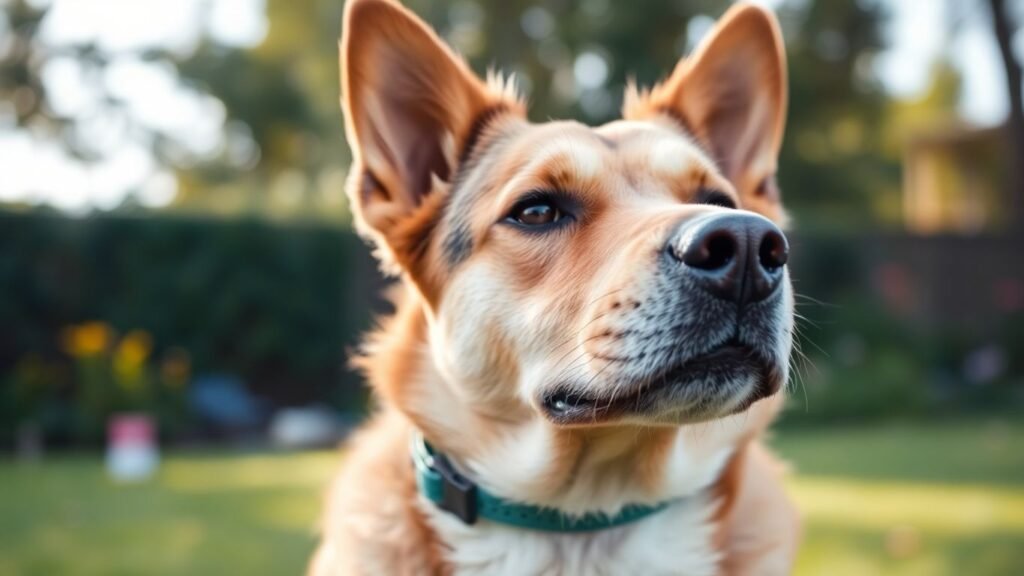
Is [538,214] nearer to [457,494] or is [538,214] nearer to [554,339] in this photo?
[554,339]

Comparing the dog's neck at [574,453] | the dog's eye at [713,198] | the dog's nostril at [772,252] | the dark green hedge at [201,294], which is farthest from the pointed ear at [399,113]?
the dark green hedge at [201,294]

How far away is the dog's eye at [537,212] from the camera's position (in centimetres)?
281

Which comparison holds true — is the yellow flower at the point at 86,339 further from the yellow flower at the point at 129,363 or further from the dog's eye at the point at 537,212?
the dog's eye at the point at 537,212

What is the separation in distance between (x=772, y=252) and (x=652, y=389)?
46 centimetres

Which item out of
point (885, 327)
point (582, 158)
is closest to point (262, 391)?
point (885, 327)

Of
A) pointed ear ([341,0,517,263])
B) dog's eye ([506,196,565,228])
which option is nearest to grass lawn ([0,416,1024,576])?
pointed ear ([341,0,517,263])

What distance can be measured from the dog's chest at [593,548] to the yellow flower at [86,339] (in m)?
8.89

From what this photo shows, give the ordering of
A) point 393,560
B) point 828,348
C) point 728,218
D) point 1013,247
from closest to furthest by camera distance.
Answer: point 728,218 < point 393,560 < point 828,348 < point 1013,247

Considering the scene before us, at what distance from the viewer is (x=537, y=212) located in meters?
2.81

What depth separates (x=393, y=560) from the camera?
2.72 metres

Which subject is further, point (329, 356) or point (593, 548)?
point (329, 356)

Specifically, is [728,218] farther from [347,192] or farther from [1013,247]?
[1013,247]

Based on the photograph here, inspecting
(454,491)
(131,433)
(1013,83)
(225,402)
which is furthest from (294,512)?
(1013,83)

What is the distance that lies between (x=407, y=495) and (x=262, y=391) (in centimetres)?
982
